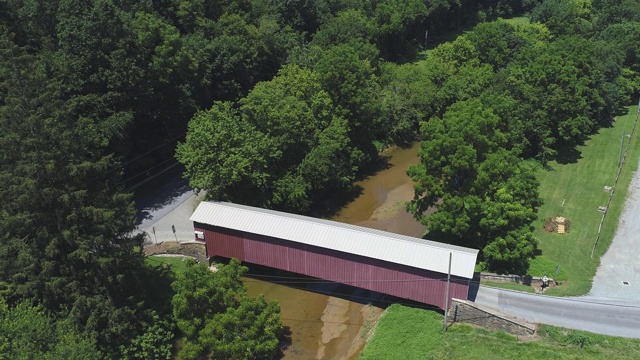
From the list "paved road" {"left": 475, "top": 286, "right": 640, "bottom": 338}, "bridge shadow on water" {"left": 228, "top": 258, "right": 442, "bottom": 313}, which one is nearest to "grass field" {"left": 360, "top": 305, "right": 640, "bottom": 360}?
"paved road" {"left": 475, "top": 286, "right": 640, "bottom": 338}

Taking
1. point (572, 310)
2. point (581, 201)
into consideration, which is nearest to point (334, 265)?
point (572, 310)

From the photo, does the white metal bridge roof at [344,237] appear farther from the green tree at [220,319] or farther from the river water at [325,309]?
the green tree at [220,319]

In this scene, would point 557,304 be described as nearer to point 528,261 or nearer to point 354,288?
point 528,261

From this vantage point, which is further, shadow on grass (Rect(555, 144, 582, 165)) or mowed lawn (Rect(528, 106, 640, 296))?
shadow on grass (Rect(555, 144, 582, 165))

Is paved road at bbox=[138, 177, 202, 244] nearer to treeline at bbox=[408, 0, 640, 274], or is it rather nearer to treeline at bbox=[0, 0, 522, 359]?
treeline at bbox=[0, 0, 522, 359]

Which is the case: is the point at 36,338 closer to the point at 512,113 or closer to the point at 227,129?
the point at 227,129

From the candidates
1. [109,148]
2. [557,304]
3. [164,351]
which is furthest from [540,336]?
[109,148]
